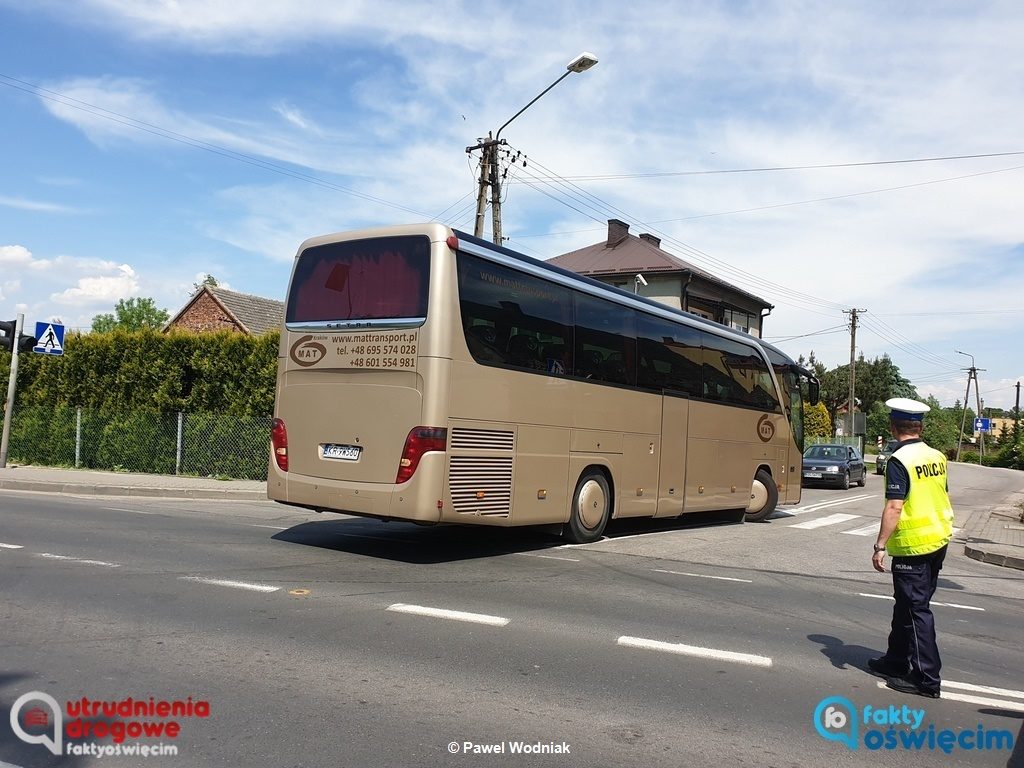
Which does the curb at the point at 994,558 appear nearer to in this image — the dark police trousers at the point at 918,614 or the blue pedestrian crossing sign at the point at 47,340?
the dark police trousers at the point at 918,614

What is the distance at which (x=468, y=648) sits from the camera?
18.7 ft

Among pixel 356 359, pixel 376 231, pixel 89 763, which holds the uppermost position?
pixel 376 231

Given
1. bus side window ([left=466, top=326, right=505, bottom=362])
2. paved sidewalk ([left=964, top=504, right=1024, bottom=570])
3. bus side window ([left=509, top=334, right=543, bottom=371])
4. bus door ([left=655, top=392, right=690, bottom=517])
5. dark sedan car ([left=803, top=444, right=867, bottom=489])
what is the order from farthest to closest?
dark sedan car ([left=803, top=444, right=867, bottom=489]), bus door ([left=655, top=392, right=690, bottom=517]), paved sidewalk ([left=964, top=504, right=1024, bottom=570]), bus side window ([left=509, top=334, right=543, bottom=371]), bus side window ([left=466, top=326, right=505, bottom=362])

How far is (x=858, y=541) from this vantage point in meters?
13.7

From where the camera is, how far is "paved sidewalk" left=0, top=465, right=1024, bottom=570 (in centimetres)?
1380

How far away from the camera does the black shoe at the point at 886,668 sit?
18.0 feet

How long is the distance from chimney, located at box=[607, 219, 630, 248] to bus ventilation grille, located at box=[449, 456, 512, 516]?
38.3m

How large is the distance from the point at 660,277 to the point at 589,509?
106ft

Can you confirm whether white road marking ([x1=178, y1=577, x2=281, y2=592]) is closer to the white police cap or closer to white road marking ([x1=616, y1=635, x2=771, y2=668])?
white road marking ([x1=616, y1=635, x2=771, y2=668])

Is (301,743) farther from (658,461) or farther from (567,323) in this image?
(658,461)

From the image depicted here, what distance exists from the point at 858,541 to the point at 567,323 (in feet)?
22.4

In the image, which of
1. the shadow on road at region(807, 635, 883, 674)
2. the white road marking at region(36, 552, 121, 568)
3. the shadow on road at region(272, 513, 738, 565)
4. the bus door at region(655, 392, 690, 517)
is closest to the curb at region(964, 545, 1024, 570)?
the bus door at region(655, 392, 690, 517)

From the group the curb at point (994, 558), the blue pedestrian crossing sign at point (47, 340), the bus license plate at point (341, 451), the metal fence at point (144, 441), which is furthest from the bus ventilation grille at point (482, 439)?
the blue pedestrian crossing sign at point (47, 340)

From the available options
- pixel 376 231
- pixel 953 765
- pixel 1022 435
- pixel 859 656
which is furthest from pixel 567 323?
pixel 1022 435
